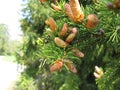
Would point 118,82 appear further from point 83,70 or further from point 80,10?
point 83,70

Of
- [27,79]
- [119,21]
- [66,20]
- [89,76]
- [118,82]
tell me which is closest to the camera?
[119,21]

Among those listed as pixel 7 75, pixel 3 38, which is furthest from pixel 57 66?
pixel 3 38

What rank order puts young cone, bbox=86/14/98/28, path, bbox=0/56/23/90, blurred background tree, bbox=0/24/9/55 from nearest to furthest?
1. young cone, bbox=86/14/98/28
2. path, bbox=0/56/23/90
3. blurred background tree, bbox=0/24/9/55

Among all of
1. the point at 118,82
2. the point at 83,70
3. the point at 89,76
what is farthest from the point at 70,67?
the point at 89,76

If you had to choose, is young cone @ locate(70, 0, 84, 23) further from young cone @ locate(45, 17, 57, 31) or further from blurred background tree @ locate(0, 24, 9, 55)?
blurred background tree @ locate(0, 24, 9, 55)

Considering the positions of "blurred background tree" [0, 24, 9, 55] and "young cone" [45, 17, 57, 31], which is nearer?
"young cone" [45, 17, 57, 31]

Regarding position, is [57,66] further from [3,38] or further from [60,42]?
[3,38]

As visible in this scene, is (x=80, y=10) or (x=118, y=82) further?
(x=118, y=82)

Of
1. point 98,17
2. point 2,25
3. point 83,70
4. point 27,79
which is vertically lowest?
point 98,17

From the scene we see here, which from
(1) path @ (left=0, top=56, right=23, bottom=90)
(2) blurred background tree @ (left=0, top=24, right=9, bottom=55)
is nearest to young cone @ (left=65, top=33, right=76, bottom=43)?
(1) path @ (left=0, top=56, right=23, bottom=90)
